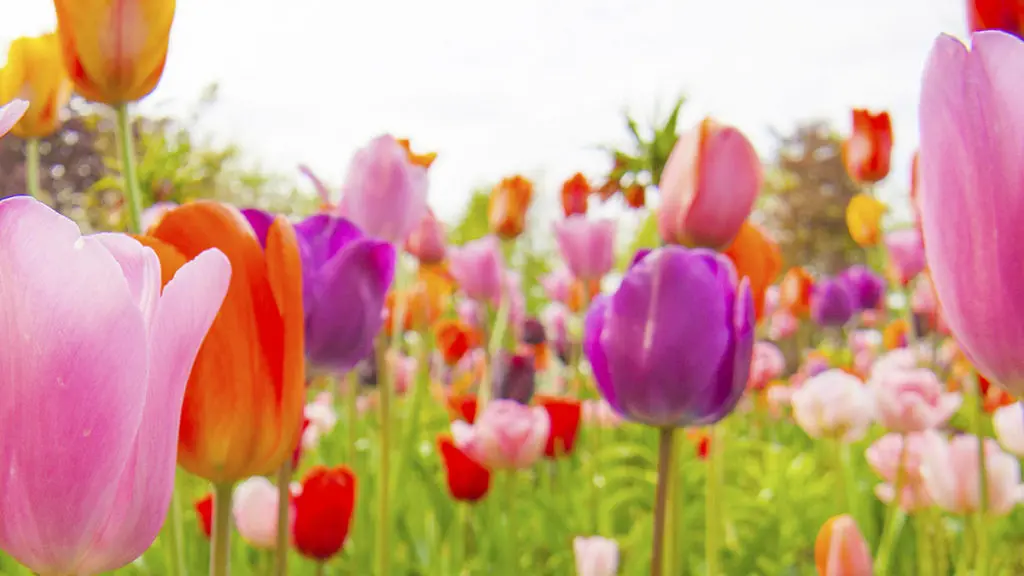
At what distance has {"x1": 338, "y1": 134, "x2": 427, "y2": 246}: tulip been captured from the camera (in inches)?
60.6

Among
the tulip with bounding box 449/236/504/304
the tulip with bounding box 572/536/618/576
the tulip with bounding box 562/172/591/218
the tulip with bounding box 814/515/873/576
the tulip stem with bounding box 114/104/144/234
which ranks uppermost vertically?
the tulip stem with bounding box 114/104/144/234

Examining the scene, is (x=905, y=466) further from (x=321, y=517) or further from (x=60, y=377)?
(x=60, y=377)

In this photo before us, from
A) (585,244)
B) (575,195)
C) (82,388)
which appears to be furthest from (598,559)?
(575,195)

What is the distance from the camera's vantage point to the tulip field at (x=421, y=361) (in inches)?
18.8

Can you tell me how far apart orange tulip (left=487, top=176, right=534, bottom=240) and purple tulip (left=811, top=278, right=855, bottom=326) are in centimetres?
205

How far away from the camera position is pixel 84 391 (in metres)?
0.47

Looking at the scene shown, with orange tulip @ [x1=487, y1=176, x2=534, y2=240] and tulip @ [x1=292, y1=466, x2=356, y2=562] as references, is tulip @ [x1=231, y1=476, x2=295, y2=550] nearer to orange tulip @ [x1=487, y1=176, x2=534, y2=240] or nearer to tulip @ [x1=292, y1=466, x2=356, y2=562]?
tulip @ [x1=292, y1=466, x2=356, y2=562]

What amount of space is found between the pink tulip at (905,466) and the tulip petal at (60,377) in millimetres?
1506

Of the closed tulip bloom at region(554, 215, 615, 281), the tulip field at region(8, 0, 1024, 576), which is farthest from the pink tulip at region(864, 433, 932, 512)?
the closed tulip bloom at region(554, 215, 615, 281)

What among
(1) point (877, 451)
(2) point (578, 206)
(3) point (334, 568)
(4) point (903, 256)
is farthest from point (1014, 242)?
(4) point (903, 256)

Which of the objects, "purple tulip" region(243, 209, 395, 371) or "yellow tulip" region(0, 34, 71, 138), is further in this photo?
"yellow tulip" region(0, 34, 71, 138)

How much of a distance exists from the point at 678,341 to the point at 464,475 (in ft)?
3.10

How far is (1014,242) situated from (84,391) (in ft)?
1.71

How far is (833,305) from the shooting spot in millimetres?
4180
